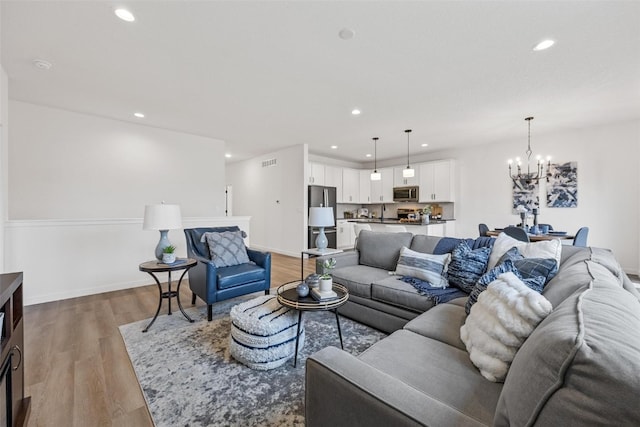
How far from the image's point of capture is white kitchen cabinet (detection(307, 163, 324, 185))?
6.86 m

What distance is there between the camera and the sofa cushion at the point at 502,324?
114 centimetres

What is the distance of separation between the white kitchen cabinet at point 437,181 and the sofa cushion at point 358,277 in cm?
427

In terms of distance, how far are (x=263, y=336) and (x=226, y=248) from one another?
5.22 feet

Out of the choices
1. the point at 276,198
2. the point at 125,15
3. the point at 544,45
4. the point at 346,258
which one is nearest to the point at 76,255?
the point at 125,15

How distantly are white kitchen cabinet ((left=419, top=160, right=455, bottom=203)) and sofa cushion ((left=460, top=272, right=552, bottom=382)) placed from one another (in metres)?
5.59

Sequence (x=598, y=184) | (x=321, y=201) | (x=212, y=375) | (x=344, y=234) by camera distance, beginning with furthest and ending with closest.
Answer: (x=344, y=234) < (x=321, y=201) < (x=598, y=184) < (x=212, y=375)

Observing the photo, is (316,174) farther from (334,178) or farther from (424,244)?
(424,244)

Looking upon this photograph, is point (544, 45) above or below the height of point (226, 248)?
above

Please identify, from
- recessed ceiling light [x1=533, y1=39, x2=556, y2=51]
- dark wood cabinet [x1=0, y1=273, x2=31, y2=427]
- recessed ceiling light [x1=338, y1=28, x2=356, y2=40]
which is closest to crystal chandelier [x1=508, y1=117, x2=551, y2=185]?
recessed ceiling light [x1=533, y1=39, x2=556, y2=51]

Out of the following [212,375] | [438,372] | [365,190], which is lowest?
[212,375]

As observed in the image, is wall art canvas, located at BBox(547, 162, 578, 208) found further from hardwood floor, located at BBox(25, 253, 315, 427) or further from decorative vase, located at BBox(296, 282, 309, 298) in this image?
hardwood floor, located at BBox(25, 253, 315, 427)

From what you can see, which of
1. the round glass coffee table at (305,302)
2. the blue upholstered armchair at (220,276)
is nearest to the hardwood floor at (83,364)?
the blue upholstered armchair at (220,276)

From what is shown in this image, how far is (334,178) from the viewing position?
7.48 metres

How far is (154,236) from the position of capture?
4250 mm
